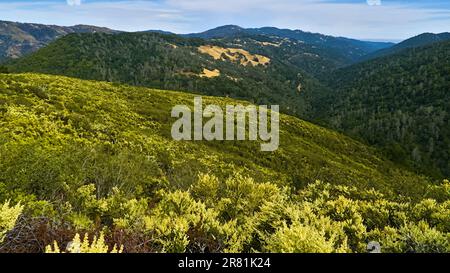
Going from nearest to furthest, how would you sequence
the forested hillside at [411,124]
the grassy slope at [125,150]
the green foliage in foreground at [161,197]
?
the green foliage in foreground at [161,197], the grassy slope at [125,150], the forested hillside at [411,124]

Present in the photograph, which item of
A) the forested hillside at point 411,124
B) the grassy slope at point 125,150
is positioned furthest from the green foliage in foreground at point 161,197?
the forested hillside at point 411,124

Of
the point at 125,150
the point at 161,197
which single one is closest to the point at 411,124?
the point at 125,150

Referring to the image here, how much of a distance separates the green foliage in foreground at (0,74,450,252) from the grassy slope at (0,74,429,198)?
15cm

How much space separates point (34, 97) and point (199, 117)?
3615 cm

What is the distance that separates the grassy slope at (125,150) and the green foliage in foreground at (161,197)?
0.15m

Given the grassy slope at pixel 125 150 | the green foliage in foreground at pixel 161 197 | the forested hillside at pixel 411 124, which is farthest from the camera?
the forested hillside at pixel 411 124

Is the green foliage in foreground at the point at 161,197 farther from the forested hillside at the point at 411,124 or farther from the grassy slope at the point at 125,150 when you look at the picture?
the forested hillside at the point at 411,124

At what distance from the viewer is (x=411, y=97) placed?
640 feet

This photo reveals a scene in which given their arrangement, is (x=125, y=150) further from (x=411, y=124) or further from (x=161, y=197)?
(x=411, y=124)

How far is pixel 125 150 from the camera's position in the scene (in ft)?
127

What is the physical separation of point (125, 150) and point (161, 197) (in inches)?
723

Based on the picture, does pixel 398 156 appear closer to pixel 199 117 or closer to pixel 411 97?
pixel 199 117

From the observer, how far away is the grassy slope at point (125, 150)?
2201 centimetres
